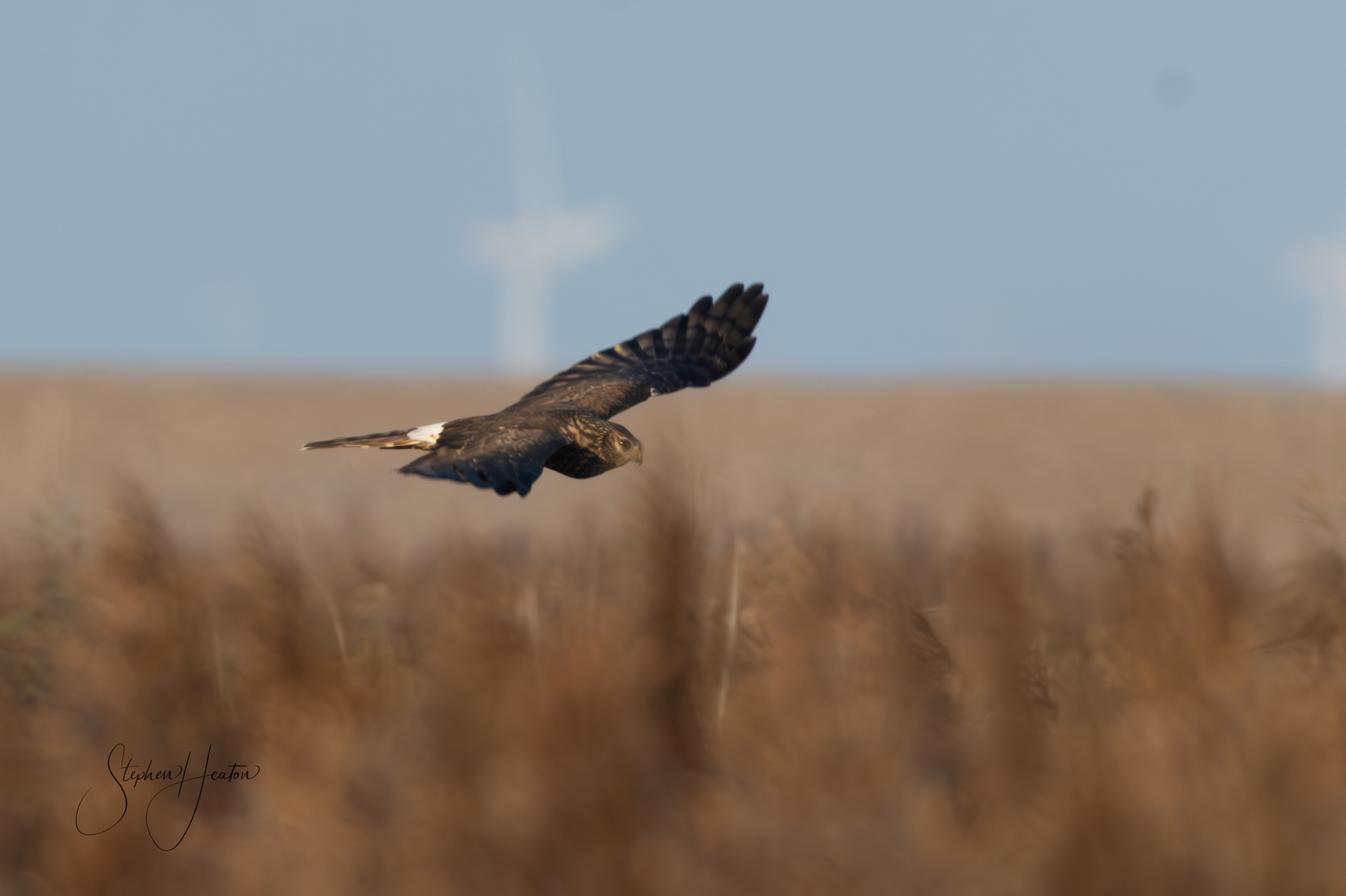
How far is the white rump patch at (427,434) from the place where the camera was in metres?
5.52

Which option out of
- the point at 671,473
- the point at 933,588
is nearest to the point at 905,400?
the point at 933,588

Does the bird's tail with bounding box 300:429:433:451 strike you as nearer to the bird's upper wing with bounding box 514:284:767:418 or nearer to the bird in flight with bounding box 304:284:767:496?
the bird in flight with bounding box 304:284:767:496

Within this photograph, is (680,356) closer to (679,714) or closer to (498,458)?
(679,714)

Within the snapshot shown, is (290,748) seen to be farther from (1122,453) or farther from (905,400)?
(905,400)

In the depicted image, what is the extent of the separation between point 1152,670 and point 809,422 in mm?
38202

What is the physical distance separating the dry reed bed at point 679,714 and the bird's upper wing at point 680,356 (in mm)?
703

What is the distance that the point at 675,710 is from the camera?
6.92m

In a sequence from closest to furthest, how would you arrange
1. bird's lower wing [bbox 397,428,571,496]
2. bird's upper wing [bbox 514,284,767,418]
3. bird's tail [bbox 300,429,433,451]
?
bird's lower wing [bbox 397,428,571,496] < bird's tail [bbox 300,429,433,451] < bird's upper wing [bbox 514,284,767,418]

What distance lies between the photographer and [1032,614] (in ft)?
26.3

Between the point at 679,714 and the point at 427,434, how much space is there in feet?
7.32

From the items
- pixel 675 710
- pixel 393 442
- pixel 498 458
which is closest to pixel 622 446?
pixel 393 442
